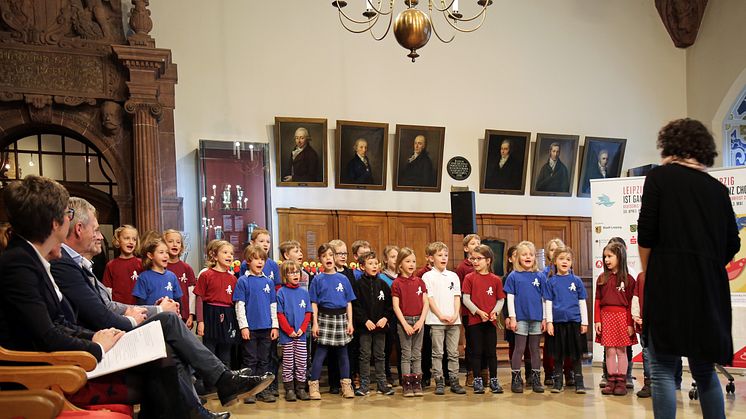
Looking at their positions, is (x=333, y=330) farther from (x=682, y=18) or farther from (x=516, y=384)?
(x=682, y=18)

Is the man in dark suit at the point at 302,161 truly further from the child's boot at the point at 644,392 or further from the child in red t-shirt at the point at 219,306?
the child's boot at the point at 644,392

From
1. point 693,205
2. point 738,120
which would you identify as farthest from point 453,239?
point 693,205

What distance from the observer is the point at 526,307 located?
24.5ft

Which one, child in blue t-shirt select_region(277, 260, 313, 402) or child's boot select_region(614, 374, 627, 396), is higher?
child in blue t-shirt select_region(277, 260, 313, 402)

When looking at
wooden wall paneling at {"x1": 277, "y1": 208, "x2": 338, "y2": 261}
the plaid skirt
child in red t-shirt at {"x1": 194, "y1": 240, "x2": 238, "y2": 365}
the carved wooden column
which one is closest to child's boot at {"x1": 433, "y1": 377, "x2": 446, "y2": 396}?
the plaid skirt

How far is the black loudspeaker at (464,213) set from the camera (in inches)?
386

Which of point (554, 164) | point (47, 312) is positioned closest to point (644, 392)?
point (47, 312)

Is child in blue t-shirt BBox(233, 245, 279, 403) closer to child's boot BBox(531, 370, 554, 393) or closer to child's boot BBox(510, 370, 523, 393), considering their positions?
child's boot BBox(510, 370, 523, 393)

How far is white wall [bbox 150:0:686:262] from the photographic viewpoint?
35.8ft

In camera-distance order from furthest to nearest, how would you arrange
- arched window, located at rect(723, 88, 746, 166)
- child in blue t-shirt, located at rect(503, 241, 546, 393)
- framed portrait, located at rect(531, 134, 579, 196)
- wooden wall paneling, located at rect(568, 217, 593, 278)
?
1. arched window, located at rect(723, 88, 746, 166)
2. framed portrait, located at rect(531, 134, 579, 196)
3. wooden wall paneling, located at rect(568, 217, 593, 278)
4. child in blue t-shirt, located at rect(503, 241, 546, 393)

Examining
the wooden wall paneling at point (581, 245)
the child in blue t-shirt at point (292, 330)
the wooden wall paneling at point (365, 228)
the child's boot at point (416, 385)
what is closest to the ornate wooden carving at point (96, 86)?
the wooden wall paneling at point (365, 228)

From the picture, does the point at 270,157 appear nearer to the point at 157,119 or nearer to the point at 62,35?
the point at 157,119

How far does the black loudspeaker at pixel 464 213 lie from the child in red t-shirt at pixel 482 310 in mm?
2064

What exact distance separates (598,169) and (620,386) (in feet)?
20.7
